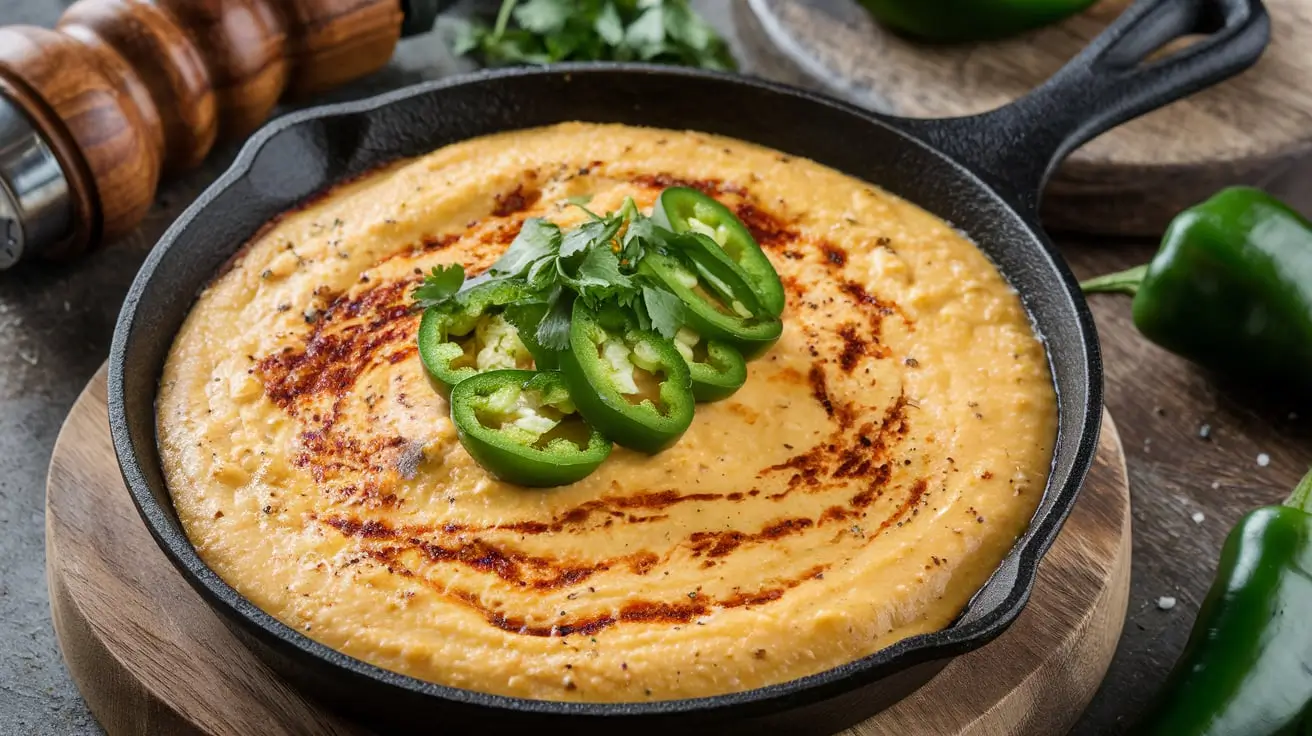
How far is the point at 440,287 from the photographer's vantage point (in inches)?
145

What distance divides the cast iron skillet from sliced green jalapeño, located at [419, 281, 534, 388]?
0.82 meters

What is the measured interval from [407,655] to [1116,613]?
2044 millimetres

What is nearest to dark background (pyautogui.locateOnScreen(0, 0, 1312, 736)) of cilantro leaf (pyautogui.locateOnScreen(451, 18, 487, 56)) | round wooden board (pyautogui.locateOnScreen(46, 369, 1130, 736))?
round wooden board (pyautogui.locateOnScreen(46, 369, 1130, 736))

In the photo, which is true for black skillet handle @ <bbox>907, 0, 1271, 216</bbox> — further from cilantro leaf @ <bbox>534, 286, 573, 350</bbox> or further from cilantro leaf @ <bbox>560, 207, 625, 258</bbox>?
cilantro leaf @ <bbox>534, 286, 573, 350</bbox>

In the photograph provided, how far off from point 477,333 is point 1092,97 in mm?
2310

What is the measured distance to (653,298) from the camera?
141 inches

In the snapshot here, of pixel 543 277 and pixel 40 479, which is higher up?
pixel 543 277

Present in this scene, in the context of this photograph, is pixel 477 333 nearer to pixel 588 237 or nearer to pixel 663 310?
pixel 588 237

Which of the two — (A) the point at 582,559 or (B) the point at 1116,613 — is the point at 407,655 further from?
(B) the point at 1116,613

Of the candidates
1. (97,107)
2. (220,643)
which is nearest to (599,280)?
(220,643)

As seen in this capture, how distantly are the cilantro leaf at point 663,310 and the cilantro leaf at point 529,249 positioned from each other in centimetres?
29

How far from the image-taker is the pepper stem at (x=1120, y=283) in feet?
15.8

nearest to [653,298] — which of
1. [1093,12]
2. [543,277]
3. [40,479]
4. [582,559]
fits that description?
[543,277]

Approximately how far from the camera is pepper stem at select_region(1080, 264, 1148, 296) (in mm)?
4801
